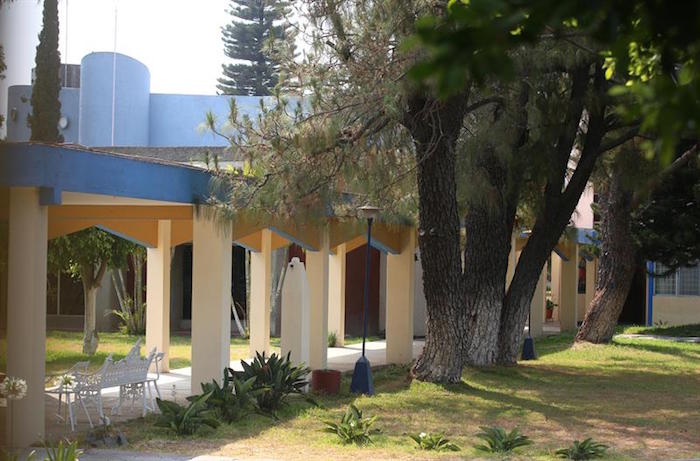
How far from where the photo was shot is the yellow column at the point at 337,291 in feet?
72.3

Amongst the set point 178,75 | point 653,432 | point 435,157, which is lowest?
point 653,432

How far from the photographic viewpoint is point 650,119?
8.07 ft

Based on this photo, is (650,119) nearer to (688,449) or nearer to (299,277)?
(688,449)

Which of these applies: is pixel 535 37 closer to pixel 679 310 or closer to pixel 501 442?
pixel 501 442

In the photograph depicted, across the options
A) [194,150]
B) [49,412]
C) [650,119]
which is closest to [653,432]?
[49,412]

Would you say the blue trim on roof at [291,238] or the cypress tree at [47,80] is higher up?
the cypress tree at [47,80]

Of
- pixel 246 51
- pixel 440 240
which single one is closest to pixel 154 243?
pixel 440 240

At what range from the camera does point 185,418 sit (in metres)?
10.0

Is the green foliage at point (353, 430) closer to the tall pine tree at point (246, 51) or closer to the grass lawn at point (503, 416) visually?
the grass lawn at point (503, 416)

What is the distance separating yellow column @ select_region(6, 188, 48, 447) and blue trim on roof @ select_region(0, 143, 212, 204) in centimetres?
25

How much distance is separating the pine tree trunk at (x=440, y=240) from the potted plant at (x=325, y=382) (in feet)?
5.30

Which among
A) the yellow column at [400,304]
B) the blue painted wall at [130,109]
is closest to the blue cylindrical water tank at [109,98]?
the blue painted wall at [130,109]

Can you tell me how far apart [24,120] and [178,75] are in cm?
1904

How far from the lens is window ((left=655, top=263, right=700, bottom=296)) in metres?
31.2
